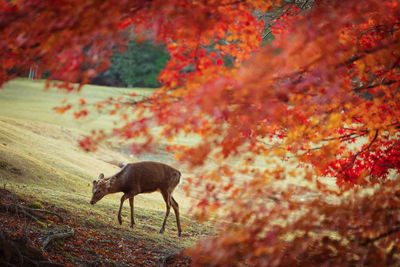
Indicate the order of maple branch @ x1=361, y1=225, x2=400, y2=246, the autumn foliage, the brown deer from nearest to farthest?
the autumn foliage → maple branch @ x1=361, y1=225, x2=400, y2=246 → the brown deer

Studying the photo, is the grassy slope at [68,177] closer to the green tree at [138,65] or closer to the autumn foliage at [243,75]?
the autumn foliage at [243,75]

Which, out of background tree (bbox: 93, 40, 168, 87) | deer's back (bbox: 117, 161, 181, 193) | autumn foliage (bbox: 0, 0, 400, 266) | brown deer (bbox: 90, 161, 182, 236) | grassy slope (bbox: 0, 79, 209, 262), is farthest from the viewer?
background tree (bbox: 93, 40, 168, 87)

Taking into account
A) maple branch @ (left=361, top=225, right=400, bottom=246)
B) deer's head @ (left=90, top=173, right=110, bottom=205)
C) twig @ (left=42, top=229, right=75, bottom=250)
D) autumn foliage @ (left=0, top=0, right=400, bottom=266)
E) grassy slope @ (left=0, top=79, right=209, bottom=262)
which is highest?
autumn foliage @ (left=0, top=0, right=400, bottom=266)

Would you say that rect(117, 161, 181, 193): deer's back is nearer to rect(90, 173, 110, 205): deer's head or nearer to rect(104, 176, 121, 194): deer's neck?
rect(104, 176, 121, 194): deer's neck

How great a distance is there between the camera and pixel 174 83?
628cm

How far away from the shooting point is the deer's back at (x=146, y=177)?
474 inches

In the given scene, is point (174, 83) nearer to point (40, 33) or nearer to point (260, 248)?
point (40, 33)

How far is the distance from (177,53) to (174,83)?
0.55 meters

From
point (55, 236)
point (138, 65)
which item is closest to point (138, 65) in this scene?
point (138, 65)

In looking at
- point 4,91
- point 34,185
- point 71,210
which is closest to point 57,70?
point 71,210

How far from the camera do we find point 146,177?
40.2ft

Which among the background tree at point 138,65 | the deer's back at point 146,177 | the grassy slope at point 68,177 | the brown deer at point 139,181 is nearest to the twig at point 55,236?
the grassy slope at point 68,177

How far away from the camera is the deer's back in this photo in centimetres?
1203

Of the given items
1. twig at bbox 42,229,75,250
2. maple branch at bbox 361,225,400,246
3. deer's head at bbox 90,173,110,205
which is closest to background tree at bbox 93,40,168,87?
deer's head at bbox 90,173,110,205
